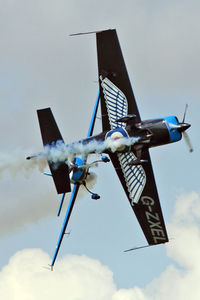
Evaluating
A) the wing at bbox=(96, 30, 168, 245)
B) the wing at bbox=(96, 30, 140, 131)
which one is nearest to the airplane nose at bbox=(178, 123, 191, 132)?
the wing at bbox=(96, 30, 168, 245)

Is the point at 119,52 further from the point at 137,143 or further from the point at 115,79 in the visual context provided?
the point at 137,143

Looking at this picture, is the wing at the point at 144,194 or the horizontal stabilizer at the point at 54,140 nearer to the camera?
the horizontal stabilizer at the point at 54,140

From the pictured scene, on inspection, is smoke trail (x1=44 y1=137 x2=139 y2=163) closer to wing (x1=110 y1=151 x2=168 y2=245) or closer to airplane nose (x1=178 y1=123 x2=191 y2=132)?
wing (x1=110 y1=151 x2=168 y2=245)

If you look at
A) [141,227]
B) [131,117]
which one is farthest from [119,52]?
[141,227]

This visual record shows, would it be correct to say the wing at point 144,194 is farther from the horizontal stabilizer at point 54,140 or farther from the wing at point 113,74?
the horizontal stabilizer at point 54,140

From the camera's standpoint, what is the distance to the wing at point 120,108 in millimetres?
49344

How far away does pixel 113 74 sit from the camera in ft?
163

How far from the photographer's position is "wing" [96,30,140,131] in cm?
4938

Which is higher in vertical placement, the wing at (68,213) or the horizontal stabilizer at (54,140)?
the horizontal stabilizer at (54,140)

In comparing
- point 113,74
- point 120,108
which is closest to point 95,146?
point 120,108

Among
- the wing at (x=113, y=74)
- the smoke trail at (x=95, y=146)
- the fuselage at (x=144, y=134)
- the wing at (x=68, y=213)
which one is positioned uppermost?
the wing at (x=113, y=74)

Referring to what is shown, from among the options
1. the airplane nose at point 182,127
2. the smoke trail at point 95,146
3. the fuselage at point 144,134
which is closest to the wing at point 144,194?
the smoke trail at point 95,146

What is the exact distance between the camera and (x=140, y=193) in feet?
166

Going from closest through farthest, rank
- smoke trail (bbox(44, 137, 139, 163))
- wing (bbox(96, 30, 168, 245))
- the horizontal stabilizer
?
the horizontal stabilizer
smoke trail (bbox(44, 137, 139, 163))
wing (bbox(96, 30, 168, 245))
